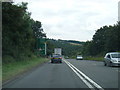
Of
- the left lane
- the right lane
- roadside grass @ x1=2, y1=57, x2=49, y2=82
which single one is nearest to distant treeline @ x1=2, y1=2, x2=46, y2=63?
roadside grass @ x1=2, y1=57, x2=49, y2=82

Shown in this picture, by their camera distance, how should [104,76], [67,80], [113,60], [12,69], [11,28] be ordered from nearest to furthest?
1. [67,80]
2. [104,76]
3. [12,69]
4. [113,60]
5. [11,28]

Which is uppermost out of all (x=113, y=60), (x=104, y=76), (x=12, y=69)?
(x=113, y=60)

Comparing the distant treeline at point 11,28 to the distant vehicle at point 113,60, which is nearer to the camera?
the distant vehicle at point 113,60

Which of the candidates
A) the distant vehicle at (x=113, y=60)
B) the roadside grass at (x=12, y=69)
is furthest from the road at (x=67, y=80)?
the distant vehicle at (x=113, y=60)

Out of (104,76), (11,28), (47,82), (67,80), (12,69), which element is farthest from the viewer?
(11,28)

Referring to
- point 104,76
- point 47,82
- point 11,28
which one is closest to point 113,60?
point 104,76

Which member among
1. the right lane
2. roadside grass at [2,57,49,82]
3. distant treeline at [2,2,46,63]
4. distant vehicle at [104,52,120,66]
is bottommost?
the right lane

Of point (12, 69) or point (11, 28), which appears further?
point (11, 28)

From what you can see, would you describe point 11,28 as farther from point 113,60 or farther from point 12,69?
point 113,60

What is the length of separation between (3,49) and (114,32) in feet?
130

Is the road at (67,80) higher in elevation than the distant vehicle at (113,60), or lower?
lower

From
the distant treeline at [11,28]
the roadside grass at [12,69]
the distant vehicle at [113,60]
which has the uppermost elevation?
the distant treeline at [11,28]

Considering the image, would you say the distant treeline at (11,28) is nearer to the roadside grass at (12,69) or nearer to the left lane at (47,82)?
the roadside grass at (12,69)

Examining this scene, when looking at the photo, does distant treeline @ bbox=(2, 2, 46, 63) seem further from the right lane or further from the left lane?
the left lane
